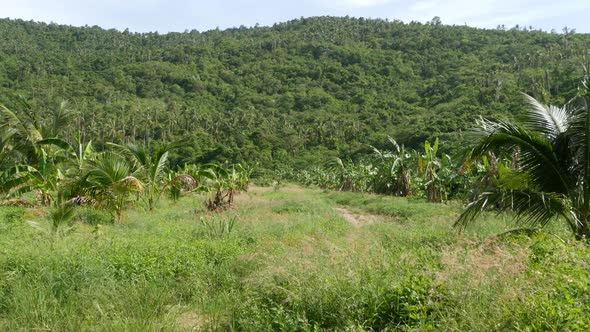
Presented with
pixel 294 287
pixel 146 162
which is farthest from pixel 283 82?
pixel 294 287

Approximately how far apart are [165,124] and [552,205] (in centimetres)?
6887

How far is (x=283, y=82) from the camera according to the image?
97938mm

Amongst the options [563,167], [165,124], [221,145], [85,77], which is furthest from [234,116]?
[563,167]

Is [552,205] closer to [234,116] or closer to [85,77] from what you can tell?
[234,116]

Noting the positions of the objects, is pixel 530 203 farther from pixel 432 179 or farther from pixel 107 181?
pixel 432 179

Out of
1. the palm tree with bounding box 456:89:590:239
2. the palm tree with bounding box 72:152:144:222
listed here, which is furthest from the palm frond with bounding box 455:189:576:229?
the palm tree with bounding box 72:152:144:222

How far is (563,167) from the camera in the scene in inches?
238

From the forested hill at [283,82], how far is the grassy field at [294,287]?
3752 cm

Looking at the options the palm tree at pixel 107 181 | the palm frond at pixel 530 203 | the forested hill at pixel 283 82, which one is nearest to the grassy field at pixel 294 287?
the palm frond at pixel 530 203

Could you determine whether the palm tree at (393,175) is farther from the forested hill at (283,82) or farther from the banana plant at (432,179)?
the forested hill at (283,82)

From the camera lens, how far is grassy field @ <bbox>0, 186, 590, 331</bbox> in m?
3.68

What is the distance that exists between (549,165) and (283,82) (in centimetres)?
9381

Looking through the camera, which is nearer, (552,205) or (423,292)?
(423,292)

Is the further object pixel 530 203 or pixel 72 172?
pixel 72 172
